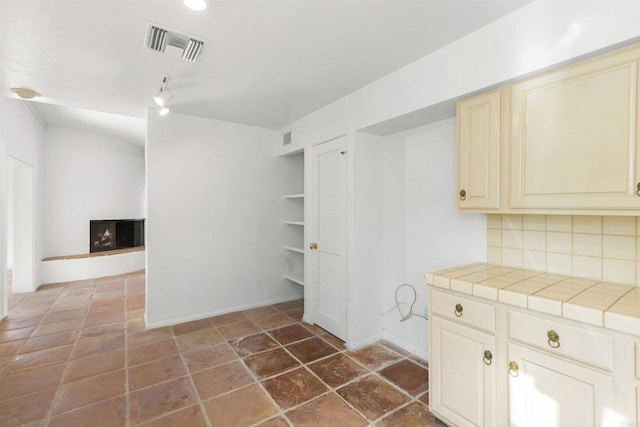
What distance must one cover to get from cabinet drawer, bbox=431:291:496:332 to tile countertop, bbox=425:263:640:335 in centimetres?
6

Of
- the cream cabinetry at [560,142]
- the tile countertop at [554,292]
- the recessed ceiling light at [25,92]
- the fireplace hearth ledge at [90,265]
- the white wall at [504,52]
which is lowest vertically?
the fireplace hearth ledge at [90,265]

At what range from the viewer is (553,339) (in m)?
1.26

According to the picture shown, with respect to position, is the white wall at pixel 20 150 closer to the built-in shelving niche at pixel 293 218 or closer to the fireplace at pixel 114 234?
the fireplace at pixel 114 234

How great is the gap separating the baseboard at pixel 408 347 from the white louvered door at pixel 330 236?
1.47 ft

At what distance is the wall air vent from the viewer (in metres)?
1.80

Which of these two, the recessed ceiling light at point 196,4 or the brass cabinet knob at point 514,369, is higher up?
the recessed ceiling light at point 196,4

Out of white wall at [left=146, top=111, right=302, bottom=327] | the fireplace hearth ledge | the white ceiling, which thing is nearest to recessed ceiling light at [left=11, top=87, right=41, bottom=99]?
the white ceiling

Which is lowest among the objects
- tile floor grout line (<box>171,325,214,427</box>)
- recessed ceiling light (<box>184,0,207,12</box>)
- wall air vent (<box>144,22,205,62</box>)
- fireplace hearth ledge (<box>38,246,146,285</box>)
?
tile floor grout line (<box>171,325,214,427</box>)

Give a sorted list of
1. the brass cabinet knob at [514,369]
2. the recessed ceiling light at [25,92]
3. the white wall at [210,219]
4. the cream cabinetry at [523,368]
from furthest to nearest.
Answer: the white wall at [210,219] < the recessed ceiling light at [25,92] < the brass cabinet knob at [514,369] < the cream cabinetry at [523,368]

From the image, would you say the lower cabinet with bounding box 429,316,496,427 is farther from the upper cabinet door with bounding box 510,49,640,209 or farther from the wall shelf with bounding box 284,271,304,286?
the wall shelf with bounding box 284,271,304,286

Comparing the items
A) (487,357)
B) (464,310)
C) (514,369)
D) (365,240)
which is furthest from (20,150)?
(514,369)

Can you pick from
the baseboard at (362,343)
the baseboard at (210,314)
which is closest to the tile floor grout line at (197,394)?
the baseboard at (210,314)

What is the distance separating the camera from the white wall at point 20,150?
11.1 ft

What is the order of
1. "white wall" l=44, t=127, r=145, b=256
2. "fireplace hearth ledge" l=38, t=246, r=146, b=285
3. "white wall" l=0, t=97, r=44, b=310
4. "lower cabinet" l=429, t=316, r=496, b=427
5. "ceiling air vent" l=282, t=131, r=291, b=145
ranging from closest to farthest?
"lower cabinet" l=429, t=316, r=496, b=427
"white wall" l=0, t=97, r=44, b=310
"ceiling air vent" l=282, t=131, r=291, b=145
"fireplace hearth ledge" l=38, t=246, r=146, b=285
"white wall" l=44, t=127, r=145, b=256
